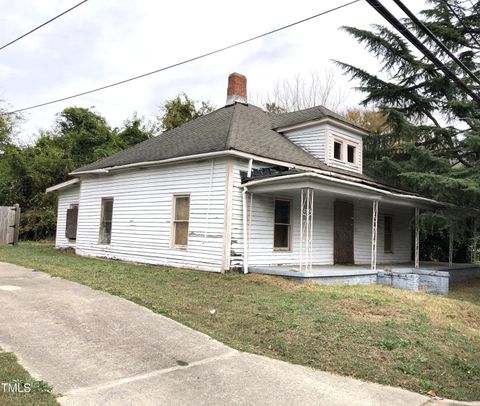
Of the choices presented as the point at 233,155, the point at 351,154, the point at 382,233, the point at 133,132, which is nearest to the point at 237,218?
the point at 233,155

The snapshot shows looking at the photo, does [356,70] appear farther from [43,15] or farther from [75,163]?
[75,163]

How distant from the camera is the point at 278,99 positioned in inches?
1275

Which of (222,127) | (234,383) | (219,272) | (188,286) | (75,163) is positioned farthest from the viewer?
(75,163)

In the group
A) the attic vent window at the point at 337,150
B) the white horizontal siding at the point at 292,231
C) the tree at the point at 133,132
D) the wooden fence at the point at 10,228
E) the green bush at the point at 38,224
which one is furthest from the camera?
the tree at the point at 133,132

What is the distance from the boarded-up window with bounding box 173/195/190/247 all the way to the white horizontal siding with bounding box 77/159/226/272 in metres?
0.17

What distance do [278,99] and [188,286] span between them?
2555 cm

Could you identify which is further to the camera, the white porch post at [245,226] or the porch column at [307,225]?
the white porch post at [245,226]

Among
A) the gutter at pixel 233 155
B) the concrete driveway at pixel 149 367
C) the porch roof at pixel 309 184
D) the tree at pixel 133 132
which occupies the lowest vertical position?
the concrete driveway at pixel 149 367

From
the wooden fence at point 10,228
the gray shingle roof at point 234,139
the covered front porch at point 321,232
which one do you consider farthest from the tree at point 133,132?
the covered front porch at point 321,232

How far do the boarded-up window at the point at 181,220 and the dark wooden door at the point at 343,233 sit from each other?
4.90 metres

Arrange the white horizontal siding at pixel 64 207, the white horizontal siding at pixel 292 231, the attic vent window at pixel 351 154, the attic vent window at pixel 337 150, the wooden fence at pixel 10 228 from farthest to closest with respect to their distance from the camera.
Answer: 1. the wooden fence at pixel 10 228
2. the white horizontal siding at pixel 64 207
3. the attic vent window at pixel 351 154
4. the attic vent window at pixel 337 150
5. the white horizontal siding at pixel 292 231

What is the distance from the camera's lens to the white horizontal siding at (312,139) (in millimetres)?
14312

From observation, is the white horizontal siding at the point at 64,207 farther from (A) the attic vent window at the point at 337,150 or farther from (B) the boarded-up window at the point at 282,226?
(A) the attic vent window at the point at 337,150

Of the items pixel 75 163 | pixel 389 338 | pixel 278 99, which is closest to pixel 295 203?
pixel 389 338
